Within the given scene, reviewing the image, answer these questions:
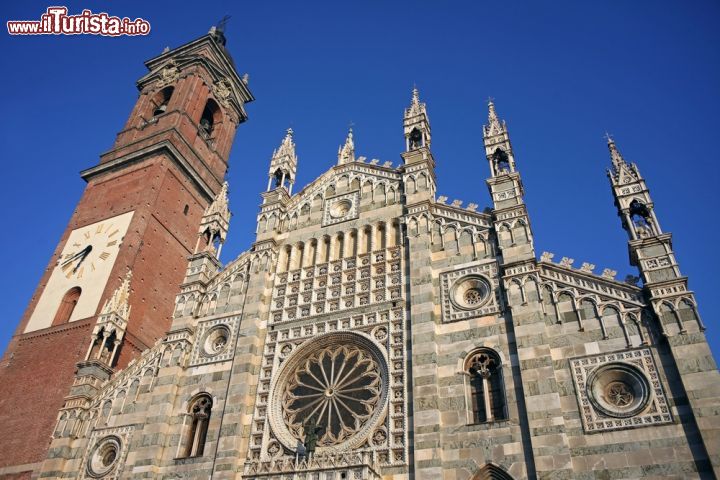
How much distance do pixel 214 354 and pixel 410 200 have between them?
9.82 metres

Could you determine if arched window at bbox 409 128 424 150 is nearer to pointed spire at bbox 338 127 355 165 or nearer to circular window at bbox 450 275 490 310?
pointed spire at bbox 338 127 355 165

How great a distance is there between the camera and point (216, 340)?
77.6ft

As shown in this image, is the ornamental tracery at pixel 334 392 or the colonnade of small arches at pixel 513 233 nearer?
the ornamental tracery at pixel 334 392

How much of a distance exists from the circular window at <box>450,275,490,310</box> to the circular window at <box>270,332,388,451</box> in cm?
324

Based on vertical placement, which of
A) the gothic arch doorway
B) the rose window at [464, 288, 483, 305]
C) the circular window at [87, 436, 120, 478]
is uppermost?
the rose window at [464, 288, 483, 305]

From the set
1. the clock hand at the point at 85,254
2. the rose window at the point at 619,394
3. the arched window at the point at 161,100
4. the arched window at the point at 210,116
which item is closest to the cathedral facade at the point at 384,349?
the rose window at the point at 619,394

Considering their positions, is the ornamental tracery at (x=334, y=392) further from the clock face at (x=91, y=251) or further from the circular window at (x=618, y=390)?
the clock face at (x=91, y=251)

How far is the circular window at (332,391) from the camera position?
19047mm

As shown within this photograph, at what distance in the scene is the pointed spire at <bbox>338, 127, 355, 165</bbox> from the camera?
27953mm

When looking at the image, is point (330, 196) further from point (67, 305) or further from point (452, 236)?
point (67, 305)

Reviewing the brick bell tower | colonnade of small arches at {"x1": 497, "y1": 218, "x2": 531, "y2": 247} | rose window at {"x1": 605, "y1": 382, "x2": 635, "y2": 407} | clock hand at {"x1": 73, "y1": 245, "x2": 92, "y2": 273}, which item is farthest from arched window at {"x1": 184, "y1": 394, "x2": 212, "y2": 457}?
clock hand at {"x1": 73, "y1": 245, "x2": 92, "y2": 273}

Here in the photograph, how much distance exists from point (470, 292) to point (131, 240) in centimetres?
1994

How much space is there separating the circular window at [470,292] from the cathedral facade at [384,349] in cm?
6

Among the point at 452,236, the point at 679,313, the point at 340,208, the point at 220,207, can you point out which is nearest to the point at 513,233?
the point at 452,236
